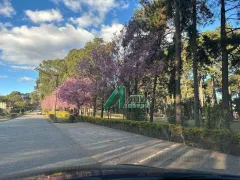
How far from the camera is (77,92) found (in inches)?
1583

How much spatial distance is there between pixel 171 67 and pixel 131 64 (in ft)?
11.3

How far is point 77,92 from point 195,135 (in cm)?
2927

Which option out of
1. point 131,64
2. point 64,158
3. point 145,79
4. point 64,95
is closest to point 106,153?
→ point 64,158

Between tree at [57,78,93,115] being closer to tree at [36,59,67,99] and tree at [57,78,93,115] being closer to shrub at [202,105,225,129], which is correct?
shrub at [202,105,225,129]

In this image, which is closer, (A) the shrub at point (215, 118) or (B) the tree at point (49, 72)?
(A) the shrub at point (215, 118)

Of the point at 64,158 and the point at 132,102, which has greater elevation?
the point at 132,102

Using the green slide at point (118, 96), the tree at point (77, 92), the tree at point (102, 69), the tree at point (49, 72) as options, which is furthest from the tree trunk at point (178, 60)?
the tree at point (49, 72)

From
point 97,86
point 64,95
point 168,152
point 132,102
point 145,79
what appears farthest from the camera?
point 64,95

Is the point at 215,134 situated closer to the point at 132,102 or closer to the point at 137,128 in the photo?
the point at 137,128

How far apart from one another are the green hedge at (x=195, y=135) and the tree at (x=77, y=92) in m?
20.0

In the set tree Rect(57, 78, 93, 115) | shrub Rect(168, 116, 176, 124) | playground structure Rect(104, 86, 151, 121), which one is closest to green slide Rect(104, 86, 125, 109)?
playground structure Rect(104, 86, 151, 121)

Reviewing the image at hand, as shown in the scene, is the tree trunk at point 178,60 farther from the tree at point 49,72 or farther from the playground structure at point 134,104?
the tree at point 49,72

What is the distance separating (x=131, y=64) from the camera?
25.1 metres

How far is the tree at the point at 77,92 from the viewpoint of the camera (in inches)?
→ 1555
